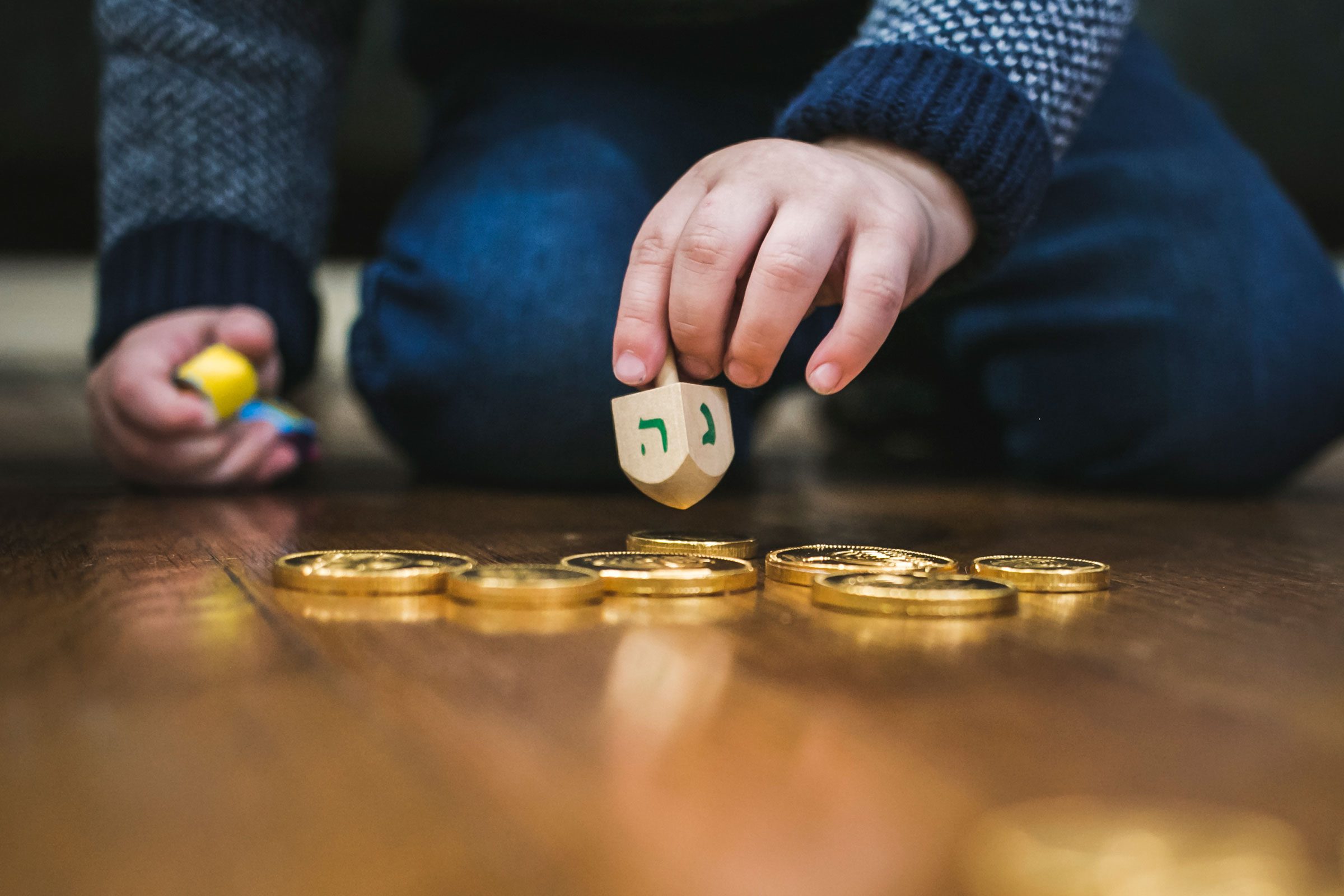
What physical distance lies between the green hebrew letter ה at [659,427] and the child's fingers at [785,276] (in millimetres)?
46

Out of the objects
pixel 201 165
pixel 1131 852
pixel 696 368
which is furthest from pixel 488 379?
pixel 1131 852

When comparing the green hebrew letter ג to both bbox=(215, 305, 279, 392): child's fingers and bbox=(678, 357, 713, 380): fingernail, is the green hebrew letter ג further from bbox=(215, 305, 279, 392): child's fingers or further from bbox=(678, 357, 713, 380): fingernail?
bbox=(215, 305, 279, 392): child's fingers

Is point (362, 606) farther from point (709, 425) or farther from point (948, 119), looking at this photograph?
point (948, 119)

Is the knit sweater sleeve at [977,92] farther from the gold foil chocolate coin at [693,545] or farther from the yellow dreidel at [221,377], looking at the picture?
the yellow dreidel at [221,377]

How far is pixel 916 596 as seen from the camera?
0.38 m

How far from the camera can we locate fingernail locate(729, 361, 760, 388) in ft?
1.51

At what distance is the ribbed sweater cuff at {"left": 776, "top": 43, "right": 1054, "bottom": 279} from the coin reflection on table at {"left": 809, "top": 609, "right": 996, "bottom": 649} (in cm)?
25

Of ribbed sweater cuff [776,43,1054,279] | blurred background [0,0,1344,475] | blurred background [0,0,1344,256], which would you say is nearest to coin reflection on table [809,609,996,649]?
ribbed sweater cuff [776,43,1054,279]

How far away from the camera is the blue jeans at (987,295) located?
32.7 inches

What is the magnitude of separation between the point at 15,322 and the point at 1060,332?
6.98ft

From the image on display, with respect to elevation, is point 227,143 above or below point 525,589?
above

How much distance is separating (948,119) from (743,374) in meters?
0.17

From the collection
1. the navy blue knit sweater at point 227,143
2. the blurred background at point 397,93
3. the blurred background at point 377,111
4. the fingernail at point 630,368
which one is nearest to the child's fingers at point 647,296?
the fingernail at point 630,368

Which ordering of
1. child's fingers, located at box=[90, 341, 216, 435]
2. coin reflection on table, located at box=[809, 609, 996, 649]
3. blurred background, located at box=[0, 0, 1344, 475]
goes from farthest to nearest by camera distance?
1. blurred background, located at box=[0, 0, 1344, 475]
2. child's fingers, located at box=[90, 341, 216, 435]
3. coin reflection on table, located at box=[809, 609, 996, 649]
